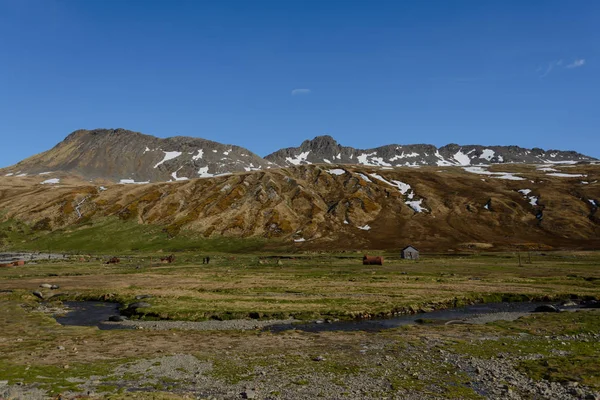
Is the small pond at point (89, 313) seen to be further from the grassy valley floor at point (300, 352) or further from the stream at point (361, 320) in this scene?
the grassy valley floor at point (300, 352)

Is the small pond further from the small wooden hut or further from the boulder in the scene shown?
the small wooden hut

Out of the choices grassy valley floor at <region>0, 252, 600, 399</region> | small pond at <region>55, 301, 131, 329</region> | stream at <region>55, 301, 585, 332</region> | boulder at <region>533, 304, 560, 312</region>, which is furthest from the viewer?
boulder at <region>533, 304, 560, 312</region>

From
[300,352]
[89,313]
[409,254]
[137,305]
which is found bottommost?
[409,254]

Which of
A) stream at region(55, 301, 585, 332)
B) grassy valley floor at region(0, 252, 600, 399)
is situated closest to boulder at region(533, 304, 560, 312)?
stream at region(55, 301, 585, 332)

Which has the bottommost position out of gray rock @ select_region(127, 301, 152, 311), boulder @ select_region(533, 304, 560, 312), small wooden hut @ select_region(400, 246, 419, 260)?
small wooden hut @ select_region(400, 246, 419, 260)

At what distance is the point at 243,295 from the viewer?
65500 mm

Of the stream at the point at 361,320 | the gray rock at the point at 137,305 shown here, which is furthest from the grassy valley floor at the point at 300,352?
the stream at the point at 361,320

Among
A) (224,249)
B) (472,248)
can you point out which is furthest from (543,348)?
(224,249)

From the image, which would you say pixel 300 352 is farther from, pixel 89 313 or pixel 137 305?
pixel 89 313

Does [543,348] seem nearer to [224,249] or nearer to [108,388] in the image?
[108,388]

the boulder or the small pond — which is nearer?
the small pond

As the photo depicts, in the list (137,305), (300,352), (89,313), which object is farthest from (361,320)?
(89,313)

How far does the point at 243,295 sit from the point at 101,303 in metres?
20.6

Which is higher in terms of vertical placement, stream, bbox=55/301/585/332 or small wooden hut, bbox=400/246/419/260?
stream, bbox=55/301/585/332
